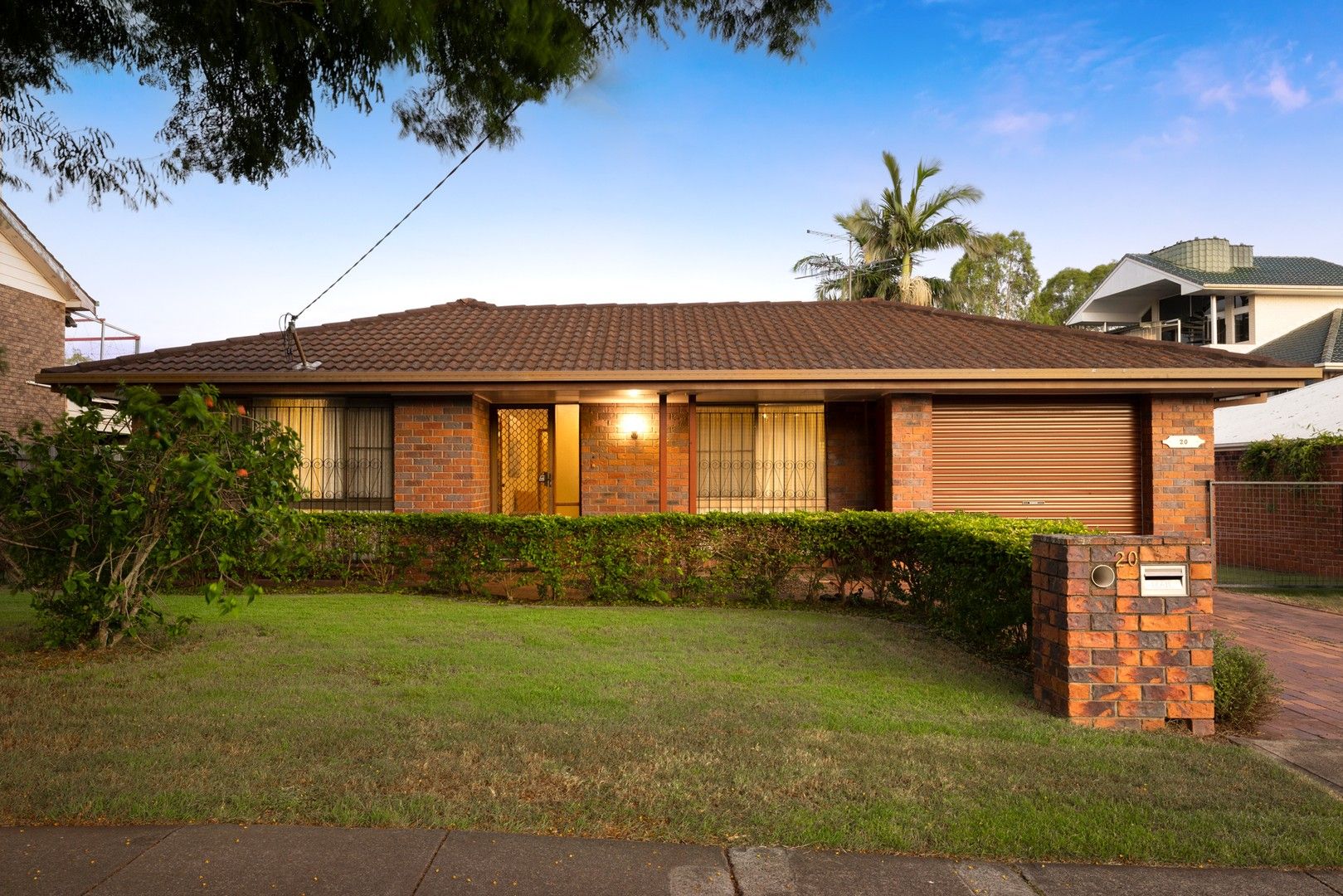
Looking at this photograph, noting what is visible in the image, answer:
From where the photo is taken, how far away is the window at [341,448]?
433 inches

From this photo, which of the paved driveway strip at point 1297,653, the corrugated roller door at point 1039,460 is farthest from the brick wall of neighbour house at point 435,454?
the paved driveway strip at point 1297,653

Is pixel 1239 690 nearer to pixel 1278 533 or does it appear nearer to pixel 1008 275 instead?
pixel 1278 533

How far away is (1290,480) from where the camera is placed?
1222 cm

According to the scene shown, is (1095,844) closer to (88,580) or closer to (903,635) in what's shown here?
(903,635)

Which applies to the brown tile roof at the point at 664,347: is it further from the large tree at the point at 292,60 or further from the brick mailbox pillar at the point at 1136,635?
the brick mailbox pillar at the point at 1136,635

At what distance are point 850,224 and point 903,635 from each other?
24268 millimetres

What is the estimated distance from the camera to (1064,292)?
41.9 metres

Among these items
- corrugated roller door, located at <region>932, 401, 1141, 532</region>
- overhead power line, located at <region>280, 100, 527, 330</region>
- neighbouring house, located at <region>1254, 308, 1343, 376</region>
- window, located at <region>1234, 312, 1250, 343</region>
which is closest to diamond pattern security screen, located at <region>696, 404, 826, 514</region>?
corrugated roller door, located at <region>932, 401, 1141, 532</region>

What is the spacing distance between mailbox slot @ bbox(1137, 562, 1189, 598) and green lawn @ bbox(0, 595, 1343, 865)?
29.2 inches

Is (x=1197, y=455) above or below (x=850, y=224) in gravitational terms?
below

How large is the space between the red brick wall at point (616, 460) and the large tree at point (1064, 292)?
116 ft

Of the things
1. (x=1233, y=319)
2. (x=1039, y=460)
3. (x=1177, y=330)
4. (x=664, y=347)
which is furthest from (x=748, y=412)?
(x=1177, y=330)

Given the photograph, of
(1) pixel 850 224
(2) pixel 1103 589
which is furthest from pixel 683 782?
(1) pixel 850 224

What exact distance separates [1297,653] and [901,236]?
75.2 feet
